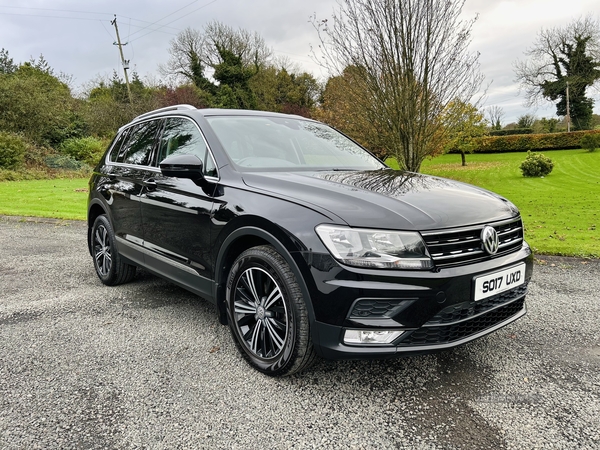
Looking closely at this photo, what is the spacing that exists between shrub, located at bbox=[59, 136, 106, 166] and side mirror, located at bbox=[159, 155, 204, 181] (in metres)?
22.9

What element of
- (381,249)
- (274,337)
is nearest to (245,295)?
(274,337)

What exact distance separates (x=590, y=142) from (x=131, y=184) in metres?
36.3

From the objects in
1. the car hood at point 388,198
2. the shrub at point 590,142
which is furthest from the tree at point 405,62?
the shrub at point 590,142

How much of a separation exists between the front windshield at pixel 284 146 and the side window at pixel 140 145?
870mm

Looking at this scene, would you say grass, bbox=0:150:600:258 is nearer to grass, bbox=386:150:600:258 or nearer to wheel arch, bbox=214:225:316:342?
grass, bbox=386:150:600:258

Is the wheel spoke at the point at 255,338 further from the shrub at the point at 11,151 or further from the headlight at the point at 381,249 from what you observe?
the shrub at the point at 11,151

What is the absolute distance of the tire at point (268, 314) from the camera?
7.86 ft

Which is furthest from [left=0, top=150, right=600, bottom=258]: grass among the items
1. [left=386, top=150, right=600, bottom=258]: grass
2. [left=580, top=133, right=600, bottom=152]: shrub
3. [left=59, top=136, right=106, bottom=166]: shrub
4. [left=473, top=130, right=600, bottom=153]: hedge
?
[left=473, top=130, right=600, bottom=153]: hedge

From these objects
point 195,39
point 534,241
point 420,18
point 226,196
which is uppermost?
point 195,39

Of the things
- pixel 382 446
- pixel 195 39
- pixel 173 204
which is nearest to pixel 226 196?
pixel 173 204

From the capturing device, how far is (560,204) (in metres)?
11.8

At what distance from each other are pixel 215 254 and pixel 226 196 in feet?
1.34

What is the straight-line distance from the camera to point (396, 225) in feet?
7.27

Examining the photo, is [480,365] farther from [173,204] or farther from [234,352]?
[173,204]
